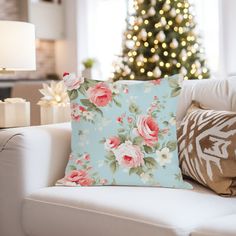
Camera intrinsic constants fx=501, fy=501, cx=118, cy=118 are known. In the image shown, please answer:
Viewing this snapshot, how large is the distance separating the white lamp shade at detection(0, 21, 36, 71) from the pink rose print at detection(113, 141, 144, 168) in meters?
0.90

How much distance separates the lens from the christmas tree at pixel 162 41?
4.26 m

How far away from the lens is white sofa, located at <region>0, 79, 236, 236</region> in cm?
166

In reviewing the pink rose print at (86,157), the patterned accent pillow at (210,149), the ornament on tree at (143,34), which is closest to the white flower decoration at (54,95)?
the pink rose print at (86,157)

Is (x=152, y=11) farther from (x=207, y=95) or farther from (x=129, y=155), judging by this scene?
(x=129, y=155)

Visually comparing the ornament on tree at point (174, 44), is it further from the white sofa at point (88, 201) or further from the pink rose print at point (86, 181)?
the pink rose print at point (86, 181)

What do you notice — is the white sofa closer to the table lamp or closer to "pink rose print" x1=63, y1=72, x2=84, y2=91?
"pink rose print" x1=63, y1=72, x2=84, y2=91

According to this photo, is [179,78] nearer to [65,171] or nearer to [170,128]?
[170,128]

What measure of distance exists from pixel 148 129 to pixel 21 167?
563 mm

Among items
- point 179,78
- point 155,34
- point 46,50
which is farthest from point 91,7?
point 179,78

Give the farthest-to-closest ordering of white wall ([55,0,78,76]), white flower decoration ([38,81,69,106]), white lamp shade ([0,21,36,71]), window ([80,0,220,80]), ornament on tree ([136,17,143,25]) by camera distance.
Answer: white wall ([55,0,78,76]) → window ([80,0,220,80]) → ornament on tree ([136,17,143,25]) → white flower decoration ([38,81,69,106]) → white lamp shade ([0,21,36,71])

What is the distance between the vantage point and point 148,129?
2129 mm

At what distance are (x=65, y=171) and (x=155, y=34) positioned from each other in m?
2.35

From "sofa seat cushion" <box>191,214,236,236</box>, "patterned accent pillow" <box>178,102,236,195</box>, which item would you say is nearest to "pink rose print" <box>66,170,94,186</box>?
"patterned accent pillow" <box>178,102,236,195</box>

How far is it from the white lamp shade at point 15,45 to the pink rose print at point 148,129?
897 mm
